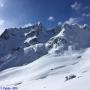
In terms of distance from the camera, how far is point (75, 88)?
50.4m

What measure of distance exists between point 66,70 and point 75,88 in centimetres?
11831

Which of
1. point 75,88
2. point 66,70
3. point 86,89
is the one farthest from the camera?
point 66,70

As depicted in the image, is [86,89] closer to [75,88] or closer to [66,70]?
[75,88]

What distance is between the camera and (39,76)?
169m

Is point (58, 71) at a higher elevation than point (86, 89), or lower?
higher

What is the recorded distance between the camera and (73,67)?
175m

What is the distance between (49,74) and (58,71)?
20.1 ft

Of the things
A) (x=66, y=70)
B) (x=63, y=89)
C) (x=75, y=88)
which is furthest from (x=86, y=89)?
(x=66, y=70)

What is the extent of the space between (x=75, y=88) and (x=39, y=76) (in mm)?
119843

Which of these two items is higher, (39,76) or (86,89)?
(39,76)

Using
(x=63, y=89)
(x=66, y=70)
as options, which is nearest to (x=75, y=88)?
(x=63, y=89)

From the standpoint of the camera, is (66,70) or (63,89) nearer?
(63,89)

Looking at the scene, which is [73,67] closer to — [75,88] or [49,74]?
[49,74]

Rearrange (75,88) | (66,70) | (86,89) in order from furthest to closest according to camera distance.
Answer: (66,70)
(75,88)
(86,89)
